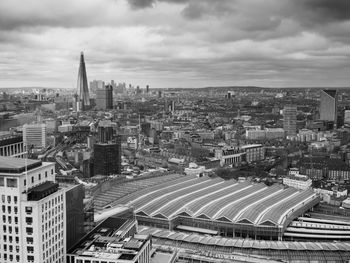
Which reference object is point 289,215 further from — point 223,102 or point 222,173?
point 223,102

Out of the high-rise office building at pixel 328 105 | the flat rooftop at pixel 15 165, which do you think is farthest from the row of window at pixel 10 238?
the high-rise office building at pixel 328 105

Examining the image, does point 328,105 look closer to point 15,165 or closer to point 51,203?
point 51,203

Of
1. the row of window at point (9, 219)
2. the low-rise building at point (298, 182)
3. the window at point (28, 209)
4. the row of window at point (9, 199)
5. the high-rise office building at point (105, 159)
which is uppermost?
the row of window at point (9, 199)

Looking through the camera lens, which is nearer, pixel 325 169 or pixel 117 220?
pixel 117 220

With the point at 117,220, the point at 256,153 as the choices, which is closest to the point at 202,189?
the point at 117,220

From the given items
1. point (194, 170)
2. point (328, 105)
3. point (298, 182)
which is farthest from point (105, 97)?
point (298, 182)

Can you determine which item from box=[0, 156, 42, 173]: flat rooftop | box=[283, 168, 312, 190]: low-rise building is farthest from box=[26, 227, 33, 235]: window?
box=[283, 168, 312, 190]: low-rise building

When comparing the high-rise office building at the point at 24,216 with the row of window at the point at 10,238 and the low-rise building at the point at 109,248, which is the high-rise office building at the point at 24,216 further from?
the low-rise building at the point at 109,248

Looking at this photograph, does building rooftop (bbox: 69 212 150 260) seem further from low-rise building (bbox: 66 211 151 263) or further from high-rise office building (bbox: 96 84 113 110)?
high-rise office building (bbox: 96 84 113 110)
